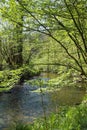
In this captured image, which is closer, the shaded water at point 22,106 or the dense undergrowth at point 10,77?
the dense undergrowth at point 10,77

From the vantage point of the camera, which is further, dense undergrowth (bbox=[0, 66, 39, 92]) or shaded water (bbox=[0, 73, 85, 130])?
shaded water (bbox=[0, 73, 85, 130])

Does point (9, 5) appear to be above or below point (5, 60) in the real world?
above

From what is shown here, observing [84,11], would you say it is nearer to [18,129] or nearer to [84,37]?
[84,37]

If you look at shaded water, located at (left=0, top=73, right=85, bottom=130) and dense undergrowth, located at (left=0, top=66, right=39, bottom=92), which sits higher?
dense undergrowth, located at (left=0, top=66, right=39, bottom=92)

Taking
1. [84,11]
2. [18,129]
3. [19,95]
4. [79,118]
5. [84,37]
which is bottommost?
[19,95]

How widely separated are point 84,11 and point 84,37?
1.10 metres

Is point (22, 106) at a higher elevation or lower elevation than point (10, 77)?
lower

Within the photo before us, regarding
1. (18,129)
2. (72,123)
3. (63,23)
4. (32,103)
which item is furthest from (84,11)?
(32,103)

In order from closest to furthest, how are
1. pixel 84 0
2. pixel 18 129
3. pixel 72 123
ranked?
1. pixel 84 0
2. pixel 72 123
3. pixel 18 129

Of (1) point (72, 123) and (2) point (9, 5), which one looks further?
(1) point (72, 123)

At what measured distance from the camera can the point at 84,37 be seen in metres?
7.64

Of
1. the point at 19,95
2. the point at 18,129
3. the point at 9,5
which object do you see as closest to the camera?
the point at 9,5

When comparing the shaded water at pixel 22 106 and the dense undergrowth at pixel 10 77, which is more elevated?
the dense undergrowth at pixel 10 77

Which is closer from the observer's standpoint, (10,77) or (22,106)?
(10,77)
